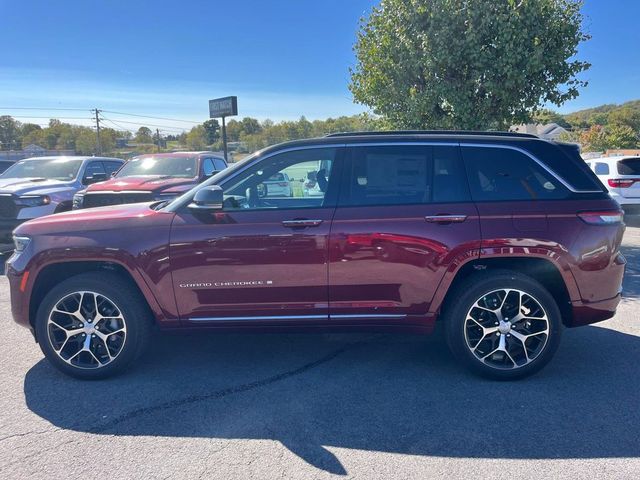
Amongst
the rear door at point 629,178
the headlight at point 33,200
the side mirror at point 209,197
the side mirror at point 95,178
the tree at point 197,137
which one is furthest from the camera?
the tree at point 197,137

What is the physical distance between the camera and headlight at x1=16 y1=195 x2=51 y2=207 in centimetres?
852

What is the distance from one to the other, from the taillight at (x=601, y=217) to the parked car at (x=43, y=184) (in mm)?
8593

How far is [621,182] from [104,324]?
12346 millimetres

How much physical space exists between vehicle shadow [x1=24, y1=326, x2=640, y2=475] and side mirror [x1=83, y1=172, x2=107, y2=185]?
6.87 metres

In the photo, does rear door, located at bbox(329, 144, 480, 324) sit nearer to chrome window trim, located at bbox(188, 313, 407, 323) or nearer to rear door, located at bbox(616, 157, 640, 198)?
chrome window trim, located at bbox(188, 313, 407, 323)

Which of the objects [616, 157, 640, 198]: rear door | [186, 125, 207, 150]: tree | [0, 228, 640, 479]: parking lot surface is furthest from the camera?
[186, 125, 207, 150]: tree

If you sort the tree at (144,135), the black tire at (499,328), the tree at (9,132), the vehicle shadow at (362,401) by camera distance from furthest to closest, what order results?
1. the tree at (144,135)
2. the tree at (9,132)
3. the black tire at (499,328)
4. the vehicle shadow at (362,401)

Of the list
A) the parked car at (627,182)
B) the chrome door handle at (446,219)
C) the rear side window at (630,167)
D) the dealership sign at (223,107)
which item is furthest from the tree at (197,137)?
the chrome door handle at (446,219)

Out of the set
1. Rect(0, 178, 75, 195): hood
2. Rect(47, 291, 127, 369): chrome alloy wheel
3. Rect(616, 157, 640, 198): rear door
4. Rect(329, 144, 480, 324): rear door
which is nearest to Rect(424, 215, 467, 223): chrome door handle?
Rect(329, 144, 480, 324): rear door

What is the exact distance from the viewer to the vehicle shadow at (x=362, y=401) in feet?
10.1

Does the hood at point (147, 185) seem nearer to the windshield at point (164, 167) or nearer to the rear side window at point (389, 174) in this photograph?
the windshield at point (164, 167)

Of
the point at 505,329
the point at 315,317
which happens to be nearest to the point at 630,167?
the point at 505,329

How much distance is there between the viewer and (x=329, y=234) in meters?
3.77

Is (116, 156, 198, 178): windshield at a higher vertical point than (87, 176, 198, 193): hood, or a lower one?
higher
